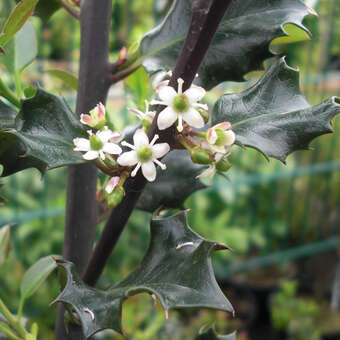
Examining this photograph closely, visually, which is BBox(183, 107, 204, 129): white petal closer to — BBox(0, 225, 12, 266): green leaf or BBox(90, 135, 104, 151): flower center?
BBox(90, 135, 104, 151): flower center

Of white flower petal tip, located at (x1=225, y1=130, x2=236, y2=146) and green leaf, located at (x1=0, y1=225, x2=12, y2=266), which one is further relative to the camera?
green leaf, located at (x1=0, y1=225, x2=12, y2=266)

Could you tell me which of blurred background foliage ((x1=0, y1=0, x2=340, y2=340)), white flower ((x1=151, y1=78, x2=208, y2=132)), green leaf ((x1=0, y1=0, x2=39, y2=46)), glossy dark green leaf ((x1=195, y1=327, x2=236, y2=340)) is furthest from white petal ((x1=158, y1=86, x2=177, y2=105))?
blurred background foliage ((x1=0, y1=0, x2=340, y2=340))

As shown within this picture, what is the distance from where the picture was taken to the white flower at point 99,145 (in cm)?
30

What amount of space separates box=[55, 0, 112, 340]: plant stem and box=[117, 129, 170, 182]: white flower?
81 mm

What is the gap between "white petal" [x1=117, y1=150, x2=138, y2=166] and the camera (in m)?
0.30

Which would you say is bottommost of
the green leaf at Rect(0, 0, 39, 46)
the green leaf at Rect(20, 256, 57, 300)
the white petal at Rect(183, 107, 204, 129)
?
the green leaf at Rect(20, 256, 57, 300)

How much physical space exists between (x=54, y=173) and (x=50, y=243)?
280mm

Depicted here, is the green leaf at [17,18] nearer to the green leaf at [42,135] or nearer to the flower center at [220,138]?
Result: the green leaf at [42,135]

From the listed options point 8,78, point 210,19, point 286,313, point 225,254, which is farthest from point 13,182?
point 210,19

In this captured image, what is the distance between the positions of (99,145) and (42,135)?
0.04 metres

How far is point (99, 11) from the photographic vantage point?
1.17 feet

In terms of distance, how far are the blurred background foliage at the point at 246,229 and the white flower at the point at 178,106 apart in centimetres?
126

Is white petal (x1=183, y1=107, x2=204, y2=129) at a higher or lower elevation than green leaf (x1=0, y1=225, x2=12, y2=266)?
higher

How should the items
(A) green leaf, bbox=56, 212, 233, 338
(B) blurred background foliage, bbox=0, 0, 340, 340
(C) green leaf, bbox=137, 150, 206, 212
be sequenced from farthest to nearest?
(B) blurred background foliage, bbox=0, 0, 340, 340 → (C) green leaf, bbox=137, 150, 206, 212 → (A) green leaf, bbox=56, 212, 233, 338
